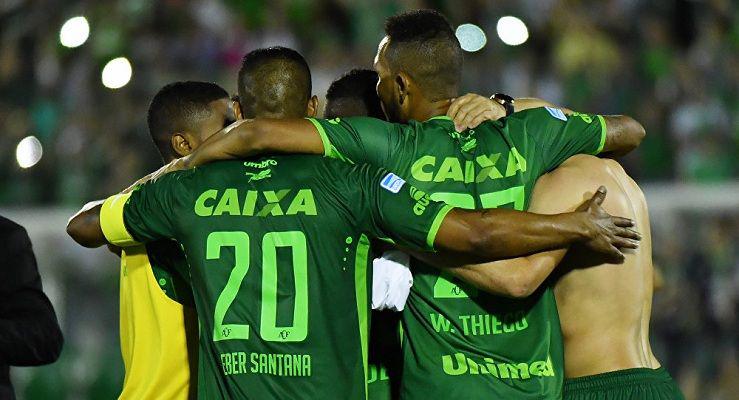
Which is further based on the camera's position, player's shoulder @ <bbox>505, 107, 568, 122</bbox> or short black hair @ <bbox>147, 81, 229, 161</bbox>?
short black hair @ <bbox>147, 81, 229, 161</bbox>

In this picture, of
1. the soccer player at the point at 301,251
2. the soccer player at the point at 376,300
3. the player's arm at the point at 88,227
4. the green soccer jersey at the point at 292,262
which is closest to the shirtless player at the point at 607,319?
the soccer player at the point at 301,251

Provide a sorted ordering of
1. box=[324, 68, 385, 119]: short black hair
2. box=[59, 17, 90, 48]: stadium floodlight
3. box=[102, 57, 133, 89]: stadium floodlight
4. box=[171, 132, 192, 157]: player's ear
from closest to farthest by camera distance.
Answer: box=[171, 132, 192, 157]: player's ear
box=[324, 68, 385, 119]: short black hair
box=[102, 57, 133, 89]: stadium floodlight
box=[59, 17, 90, 48]: stadium floodlight

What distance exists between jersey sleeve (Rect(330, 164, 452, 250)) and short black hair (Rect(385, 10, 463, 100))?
52 cm

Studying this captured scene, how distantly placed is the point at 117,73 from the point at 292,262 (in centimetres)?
725

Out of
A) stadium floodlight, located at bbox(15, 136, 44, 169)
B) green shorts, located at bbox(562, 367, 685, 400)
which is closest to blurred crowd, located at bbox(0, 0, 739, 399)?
stadium floodlight, located at bbox(15, 136, 44, 169)

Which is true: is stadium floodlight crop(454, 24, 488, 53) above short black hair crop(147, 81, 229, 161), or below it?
above

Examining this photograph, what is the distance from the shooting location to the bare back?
369cm

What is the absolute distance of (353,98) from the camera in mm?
4504

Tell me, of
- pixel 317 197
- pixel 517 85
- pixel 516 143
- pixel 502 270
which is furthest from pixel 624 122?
pixel 517 85

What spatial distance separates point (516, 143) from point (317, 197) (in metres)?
0.70

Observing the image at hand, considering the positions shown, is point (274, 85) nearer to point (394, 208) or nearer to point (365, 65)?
point (394, 208)

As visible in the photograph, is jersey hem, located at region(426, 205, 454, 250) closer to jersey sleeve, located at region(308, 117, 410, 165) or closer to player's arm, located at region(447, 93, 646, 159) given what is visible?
jersey sleeve, located at region(308, 117, 410, 165)

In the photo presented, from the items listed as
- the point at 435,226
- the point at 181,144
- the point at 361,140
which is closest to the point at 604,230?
the point at 435,226

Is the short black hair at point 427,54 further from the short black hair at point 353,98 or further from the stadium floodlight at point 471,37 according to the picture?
the stadium floodlight at point 471,37
